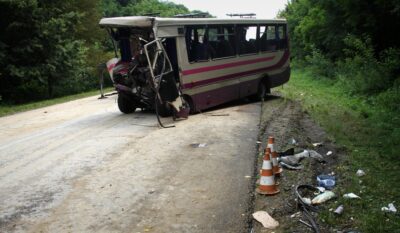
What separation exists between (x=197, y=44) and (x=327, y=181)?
772cm

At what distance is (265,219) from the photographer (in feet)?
19.0

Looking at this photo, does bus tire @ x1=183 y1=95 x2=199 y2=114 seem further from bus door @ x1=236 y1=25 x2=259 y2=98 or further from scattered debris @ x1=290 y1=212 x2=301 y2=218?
scattered debris @ x1=290 y1=212 x2=301 y2=218

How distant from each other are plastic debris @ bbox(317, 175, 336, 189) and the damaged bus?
232 inches

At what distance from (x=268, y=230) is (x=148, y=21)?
7955 millimetres

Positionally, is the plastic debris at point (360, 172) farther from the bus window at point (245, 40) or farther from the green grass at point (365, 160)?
the bus window at point (245, 40)

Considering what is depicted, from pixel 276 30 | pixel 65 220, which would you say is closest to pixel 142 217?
pixel 65 220

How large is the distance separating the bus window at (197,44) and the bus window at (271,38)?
4318 mm

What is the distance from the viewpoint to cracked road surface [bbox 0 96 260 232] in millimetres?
5836

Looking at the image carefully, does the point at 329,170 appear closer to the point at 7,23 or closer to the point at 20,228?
the point at 20,228

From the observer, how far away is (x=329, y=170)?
7.68 m

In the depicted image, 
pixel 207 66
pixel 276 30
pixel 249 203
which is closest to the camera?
pixel 249 203

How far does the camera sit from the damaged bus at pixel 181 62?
1233 centimetres

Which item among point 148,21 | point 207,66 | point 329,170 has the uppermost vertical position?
point 148,21

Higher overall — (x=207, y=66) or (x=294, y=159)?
(x=207, y=66)
